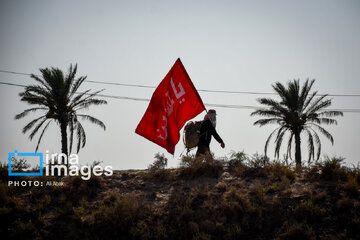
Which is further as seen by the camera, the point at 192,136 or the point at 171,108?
the point at 192,136

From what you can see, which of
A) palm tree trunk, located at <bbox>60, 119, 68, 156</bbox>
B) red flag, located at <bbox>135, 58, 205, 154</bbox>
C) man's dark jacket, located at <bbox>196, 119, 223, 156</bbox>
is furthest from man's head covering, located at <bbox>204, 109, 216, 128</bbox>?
palm tree trunk, located at <bbox>60, 119, 68, 156</bbox>

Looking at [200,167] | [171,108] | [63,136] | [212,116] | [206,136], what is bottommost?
[200,167]

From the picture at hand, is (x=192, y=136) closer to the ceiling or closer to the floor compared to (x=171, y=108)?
closer to the floor

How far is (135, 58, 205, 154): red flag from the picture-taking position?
342 inches

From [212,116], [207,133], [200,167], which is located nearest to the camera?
[200,167]

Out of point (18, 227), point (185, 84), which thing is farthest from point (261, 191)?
point (18, 227)

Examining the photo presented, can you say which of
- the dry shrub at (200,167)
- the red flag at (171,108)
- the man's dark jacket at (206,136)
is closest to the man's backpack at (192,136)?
the man's dark jacket at (206,136)

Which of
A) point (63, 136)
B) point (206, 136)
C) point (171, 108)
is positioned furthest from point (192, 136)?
point (63, 136)

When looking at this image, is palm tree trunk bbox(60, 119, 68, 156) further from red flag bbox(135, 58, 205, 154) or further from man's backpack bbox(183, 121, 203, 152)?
man's backpack bbox(183, 121, 203, 152)

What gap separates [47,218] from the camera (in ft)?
23.1

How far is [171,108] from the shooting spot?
8.85 meters

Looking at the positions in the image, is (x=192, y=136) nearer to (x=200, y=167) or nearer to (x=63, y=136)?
(x=200, y=167)

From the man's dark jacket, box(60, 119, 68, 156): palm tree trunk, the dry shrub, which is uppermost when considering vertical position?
box(60, 119, 68, 156): palm tree trunk

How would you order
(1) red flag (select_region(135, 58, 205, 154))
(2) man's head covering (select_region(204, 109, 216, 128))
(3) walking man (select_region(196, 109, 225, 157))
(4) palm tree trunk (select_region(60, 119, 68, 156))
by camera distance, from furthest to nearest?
1. (4) palm tree trunk (select_region(60, 119, 68, 156))
2. (2) man's head covering (select_region(204, 109, 216, 128))
3. (3) walking man (select_region(196, 109, 225, 157))
4. (1) red flag (select_region(135, 58, 205, 154))
